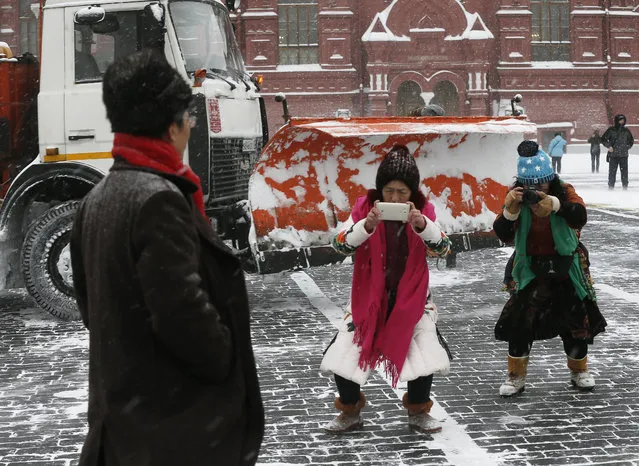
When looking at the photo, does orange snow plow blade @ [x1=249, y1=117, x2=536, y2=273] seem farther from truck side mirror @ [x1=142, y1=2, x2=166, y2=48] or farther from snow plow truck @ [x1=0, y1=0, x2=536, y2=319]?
truck side mirror @ [x1=142, y1=2, x2=166, y2=48]

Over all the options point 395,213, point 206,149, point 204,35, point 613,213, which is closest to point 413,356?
point 395,213

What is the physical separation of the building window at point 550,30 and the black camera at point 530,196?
3850 centimetres

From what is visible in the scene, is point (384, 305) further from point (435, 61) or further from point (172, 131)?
point (435, 61)

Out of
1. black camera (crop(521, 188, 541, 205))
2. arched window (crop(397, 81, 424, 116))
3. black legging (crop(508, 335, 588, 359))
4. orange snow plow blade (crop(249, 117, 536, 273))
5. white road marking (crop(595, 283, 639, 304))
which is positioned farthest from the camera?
arched window (crop(397, 81, 424, 116))

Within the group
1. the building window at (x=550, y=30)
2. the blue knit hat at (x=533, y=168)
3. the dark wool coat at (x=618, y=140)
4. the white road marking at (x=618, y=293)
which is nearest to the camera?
the blue knit hat at (x=533, y=168)

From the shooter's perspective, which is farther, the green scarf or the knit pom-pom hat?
the green scarf

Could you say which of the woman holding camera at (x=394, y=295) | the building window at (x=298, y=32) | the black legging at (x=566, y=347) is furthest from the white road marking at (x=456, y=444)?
the building window at (x=298, y=32)

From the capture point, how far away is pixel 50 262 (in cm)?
874

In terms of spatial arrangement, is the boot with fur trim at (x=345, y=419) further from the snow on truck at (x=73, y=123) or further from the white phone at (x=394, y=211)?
the snow on truck at (x=73, y=123)

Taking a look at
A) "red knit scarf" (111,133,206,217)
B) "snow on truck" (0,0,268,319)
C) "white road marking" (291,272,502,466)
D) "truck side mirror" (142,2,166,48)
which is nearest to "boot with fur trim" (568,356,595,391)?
"white road marking" (291,272,502,466)

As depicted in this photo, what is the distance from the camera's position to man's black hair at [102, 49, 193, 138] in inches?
105

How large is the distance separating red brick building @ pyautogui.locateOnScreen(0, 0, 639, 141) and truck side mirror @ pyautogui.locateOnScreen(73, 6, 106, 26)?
32009mm

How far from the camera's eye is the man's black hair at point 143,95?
2.66m

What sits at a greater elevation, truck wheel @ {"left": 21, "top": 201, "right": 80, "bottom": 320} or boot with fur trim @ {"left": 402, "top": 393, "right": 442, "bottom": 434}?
truck wheel @ {"left": 21, "top": 201, "right": 80, "bottom": 320}
